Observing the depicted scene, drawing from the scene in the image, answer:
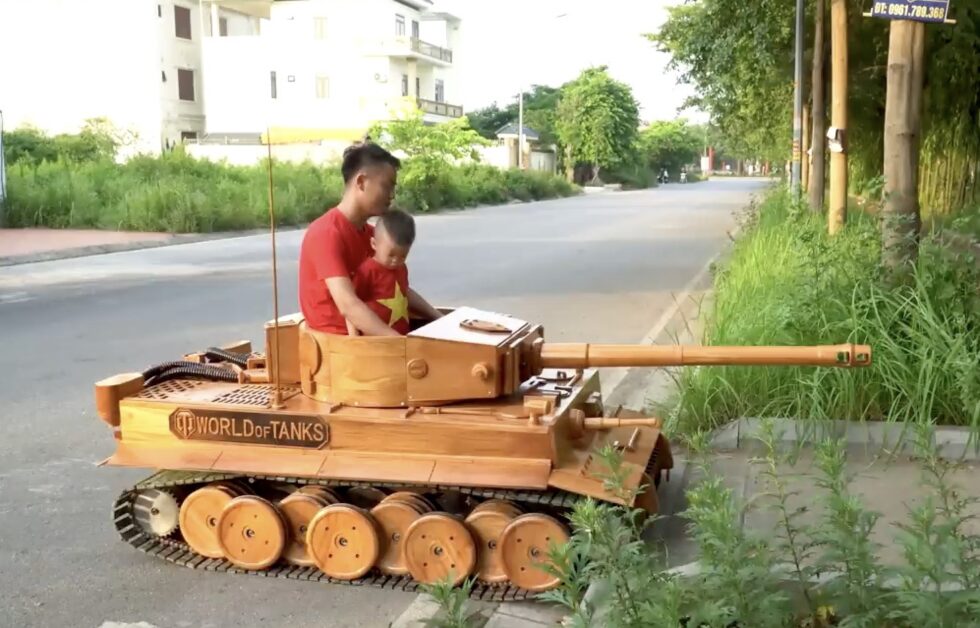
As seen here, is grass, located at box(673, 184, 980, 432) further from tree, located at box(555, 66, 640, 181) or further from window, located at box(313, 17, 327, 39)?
tree, located at box(555, 66, 640, 181)

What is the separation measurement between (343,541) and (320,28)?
2066 inches

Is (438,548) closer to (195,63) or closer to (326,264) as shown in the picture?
(326,264)

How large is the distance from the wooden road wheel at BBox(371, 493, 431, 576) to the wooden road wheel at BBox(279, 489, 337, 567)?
22cm

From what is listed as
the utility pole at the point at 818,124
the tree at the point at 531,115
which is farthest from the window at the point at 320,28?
the utility pole at the point at 818,124

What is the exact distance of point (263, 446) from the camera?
3.85 m

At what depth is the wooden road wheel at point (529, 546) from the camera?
3.54 m

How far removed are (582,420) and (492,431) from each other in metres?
0.41

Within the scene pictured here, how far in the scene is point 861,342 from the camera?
17.8 ft

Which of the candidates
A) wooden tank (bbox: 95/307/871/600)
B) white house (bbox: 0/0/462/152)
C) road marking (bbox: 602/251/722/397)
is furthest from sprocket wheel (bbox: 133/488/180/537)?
white house (bbox: 0/0/462/152)

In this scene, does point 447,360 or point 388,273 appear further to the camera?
point 388,273

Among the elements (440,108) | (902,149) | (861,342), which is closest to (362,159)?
(861,342)

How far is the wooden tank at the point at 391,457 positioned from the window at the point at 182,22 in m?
45.2

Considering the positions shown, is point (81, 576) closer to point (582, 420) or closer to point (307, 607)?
A: point (307, 607)

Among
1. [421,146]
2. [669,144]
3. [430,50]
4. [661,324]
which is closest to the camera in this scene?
[661,324]
